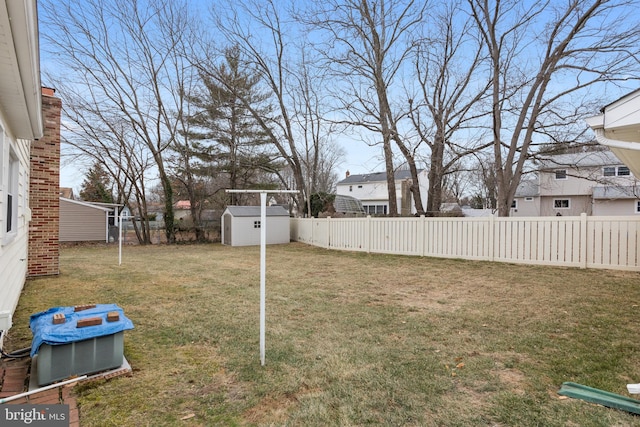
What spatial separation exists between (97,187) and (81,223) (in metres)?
6.27

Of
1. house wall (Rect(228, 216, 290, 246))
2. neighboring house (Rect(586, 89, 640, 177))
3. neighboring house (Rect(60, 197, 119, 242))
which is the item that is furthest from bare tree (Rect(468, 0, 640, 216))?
neighboring house (Rect(60, 197, 119, 242))

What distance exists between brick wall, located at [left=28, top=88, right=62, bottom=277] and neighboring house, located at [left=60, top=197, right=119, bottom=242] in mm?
10464

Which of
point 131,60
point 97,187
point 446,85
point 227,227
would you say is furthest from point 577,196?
point 97,187

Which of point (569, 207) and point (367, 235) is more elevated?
point (569, 207)

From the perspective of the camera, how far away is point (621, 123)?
302 centimetres

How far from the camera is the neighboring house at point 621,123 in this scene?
288 centimetres

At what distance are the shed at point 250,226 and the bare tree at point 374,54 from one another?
18.8 feet

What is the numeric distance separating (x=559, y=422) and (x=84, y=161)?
19.8 metres

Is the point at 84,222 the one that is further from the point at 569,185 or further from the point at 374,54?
the point at 569,185

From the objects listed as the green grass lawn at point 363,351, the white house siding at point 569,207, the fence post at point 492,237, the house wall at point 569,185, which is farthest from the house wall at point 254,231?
the white house siding at point 569,207

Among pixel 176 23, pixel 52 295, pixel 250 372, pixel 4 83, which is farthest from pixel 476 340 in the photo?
pixel 176 23

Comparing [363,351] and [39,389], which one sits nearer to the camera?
[39,389]

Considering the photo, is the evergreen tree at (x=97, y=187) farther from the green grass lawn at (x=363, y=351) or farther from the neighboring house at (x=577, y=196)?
the neighboring house at (x=577, y=196)

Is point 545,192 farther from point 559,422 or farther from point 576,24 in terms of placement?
point 559,422
